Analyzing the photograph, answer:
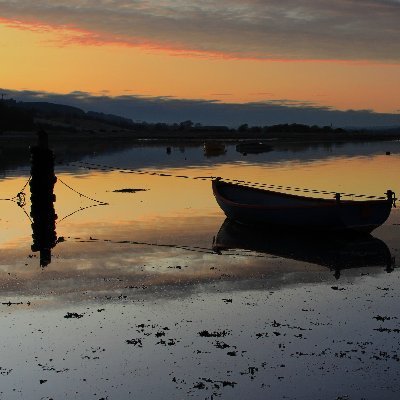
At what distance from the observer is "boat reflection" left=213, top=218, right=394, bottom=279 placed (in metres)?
20.8

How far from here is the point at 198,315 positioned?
14.6m

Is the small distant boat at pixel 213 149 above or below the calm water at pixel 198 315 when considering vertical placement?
below

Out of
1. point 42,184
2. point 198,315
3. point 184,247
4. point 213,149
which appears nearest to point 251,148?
point 213,149

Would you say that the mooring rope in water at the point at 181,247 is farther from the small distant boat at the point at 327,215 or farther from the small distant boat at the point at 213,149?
the small distant boat at the point at 213,149

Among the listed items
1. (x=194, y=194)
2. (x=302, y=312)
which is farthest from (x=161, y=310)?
(x=194, y=194)

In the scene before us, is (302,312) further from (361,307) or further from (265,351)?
(265,351)

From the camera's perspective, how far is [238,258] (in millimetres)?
21406

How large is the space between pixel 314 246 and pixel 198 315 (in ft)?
33.0

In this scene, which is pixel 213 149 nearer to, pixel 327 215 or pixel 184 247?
pixel 327 215

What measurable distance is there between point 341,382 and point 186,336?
3499 mm

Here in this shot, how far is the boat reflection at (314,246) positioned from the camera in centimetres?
2084

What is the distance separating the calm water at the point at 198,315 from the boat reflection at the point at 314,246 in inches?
2.7

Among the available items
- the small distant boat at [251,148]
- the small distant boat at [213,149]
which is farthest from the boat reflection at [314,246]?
the small distant boat at [251,148]

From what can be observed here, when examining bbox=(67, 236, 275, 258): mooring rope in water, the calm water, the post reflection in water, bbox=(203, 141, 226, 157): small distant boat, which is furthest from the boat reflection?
bbox=(203, 141, 226, 157): small distant boat
